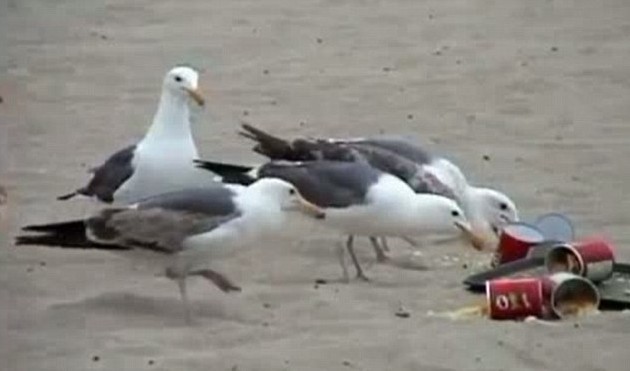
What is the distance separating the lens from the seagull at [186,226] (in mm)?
7391

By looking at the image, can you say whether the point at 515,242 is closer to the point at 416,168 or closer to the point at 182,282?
the point at 416,168

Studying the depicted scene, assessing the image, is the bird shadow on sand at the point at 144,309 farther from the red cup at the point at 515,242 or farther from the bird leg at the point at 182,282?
the red cup at the point at 515,242

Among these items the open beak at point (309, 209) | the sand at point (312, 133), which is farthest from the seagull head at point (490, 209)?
the open beak at point (309, 209)

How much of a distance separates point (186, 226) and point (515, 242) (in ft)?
4.09

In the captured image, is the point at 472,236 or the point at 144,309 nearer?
the point at 144,309

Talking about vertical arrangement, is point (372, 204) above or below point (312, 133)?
above

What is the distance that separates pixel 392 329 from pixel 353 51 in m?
6.14

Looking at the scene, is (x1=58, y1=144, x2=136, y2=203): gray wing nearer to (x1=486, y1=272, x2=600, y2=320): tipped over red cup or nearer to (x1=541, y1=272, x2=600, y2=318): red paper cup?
(x1=486, y1=272, x2=600, y2=320): tipped over red cup

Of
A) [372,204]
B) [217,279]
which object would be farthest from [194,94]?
[217,279]

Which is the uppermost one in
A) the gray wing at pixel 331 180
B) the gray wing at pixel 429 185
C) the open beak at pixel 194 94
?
the open beak at pixel 194 94

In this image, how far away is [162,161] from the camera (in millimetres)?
8445

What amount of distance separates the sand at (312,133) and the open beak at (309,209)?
26 cm

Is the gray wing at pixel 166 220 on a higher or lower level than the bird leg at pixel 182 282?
higher

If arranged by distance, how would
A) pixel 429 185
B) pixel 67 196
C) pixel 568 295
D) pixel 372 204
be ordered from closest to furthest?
pixel 568 295 < pixel 372 204 < pixel 429 185 < pixel 67 196
